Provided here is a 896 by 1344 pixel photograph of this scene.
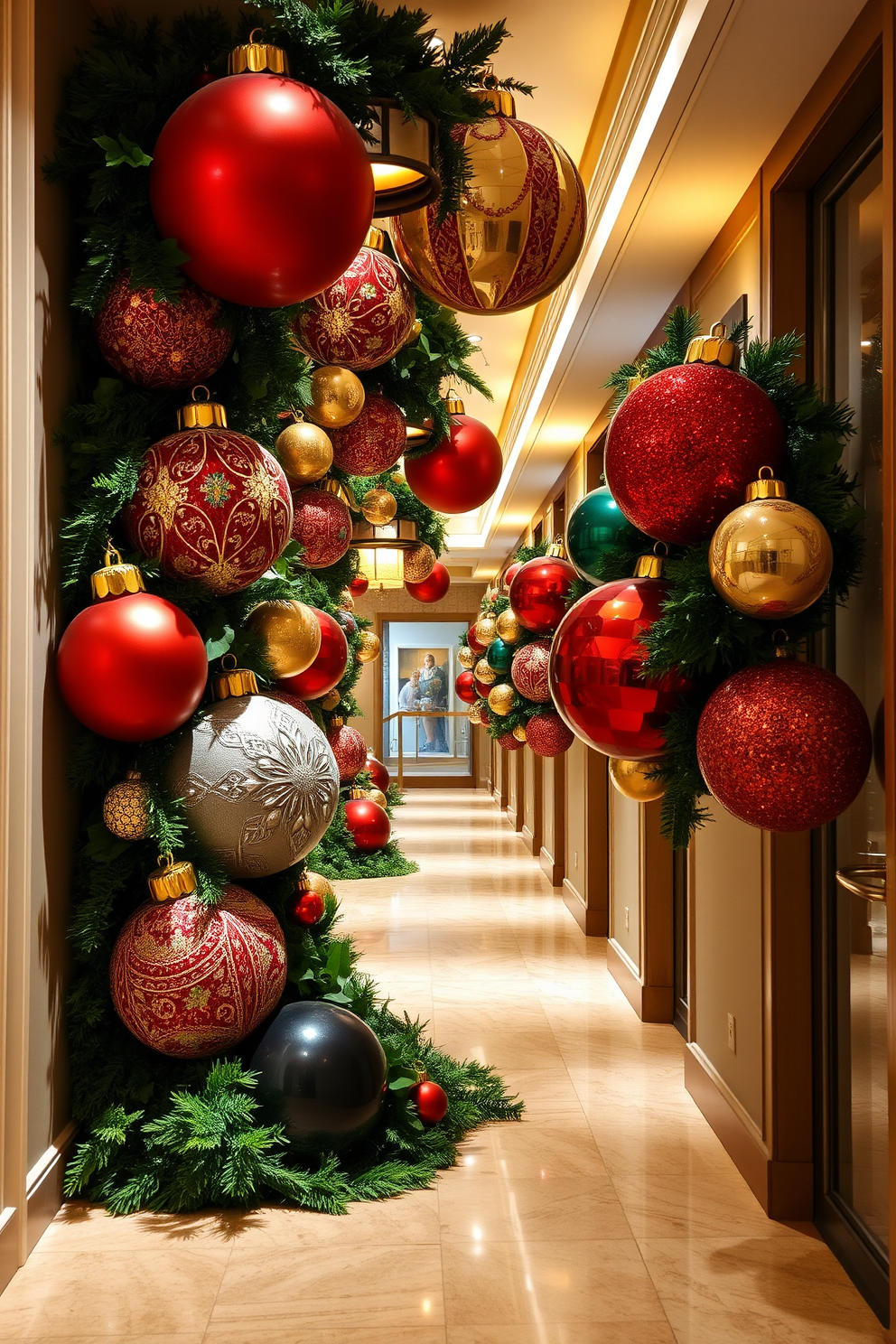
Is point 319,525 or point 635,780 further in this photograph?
point 319,525

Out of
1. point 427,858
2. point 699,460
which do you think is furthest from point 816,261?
point 427,858

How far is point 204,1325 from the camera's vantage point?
214cm

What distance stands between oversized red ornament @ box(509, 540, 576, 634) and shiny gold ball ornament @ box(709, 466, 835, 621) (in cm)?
255

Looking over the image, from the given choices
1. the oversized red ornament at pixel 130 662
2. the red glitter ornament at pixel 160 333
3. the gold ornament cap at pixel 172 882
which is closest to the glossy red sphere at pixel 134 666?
the oversized red ornament at pixel 130 662

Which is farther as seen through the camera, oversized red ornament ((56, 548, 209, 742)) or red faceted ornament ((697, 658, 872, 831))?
oversized red ornament ((56, 548, 209, 742))

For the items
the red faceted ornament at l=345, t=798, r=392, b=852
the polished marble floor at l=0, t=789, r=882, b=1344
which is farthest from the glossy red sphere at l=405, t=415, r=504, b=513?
the red faceted ornament at l=345, t=798, r=392, b=852

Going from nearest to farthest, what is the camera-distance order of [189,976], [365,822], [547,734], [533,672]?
[189,976] < [533,672] < [547,734] < [365,822]

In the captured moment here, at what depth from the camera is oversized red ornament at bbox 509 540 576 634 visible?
14.7 feet

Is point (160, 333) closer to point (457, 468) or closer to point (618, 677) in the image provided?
point (457, 468)

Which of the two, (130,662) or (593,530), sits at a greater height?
(593,530)

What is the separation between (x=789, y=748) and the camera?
5.88 feet

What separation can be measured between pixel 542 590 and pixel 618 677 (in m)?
2.40

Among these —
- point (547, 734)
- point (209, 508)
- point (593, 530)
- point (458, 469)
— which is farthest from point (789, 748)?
point (547, 734)

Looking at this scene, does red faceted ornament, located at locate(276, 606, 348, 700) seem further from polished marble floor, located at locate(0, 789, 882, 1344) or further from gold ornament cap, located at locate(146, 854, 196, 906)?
polished marble floor, located at locate(0, 789, 882, 1344)
